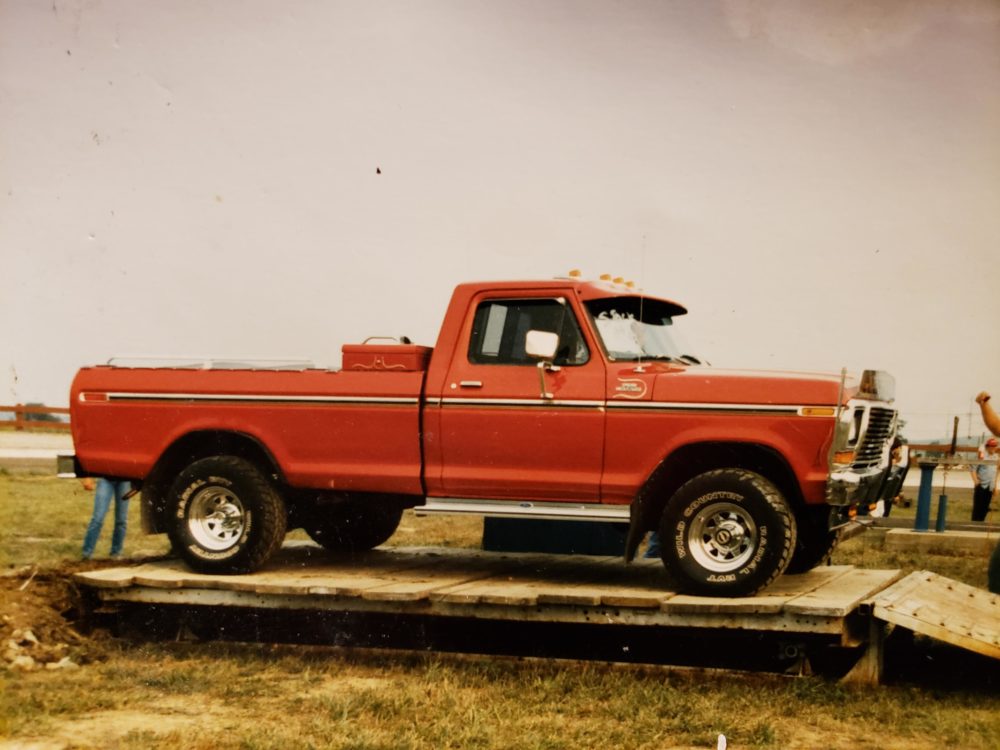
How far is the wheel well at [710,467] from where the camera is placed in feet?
23.3

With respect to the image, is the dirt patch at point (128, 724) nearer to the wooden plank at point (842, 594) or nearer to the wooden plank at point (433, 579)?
the wooden plank at point (433, 579)

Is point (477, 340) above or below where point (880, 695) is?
above

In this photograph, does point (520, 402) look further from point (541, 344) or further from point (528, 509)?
→ point (528, 509)

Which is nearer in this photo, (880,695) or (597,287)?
(880,695)

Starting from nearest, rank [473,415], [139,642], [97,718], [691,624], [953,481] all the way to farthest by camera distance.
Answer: [97,718], [691,624], [473,415], [139,642], [953,481]

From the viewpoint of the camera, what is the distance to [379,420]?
7.65 metres

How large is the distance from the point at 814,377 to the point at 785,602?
1381 millimetres

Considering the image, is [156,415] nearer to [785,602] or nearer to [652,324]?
[652,324]

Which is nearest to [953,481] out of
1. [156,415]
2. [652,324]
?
[652,324]

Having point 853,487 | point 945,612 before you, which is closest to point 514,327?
point 853,487

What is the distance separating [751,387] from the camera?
6949 millimetres

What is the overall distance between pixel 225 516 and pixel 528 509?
2249mm

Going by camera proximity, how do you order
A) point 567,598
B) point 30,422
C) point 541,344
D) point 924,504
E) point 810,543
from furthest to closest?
point 30,422, point 924,504, point 810,543, point 541,344, point 567,598

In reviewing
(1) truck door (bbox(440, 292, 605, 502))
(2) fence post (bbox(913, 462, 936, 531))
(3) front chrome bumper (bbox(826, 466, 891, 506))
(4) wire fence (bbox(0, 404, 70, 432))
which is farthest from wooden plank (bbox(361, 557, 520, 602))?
(4) wire fence (bbox(0, 404, 70, 432))
